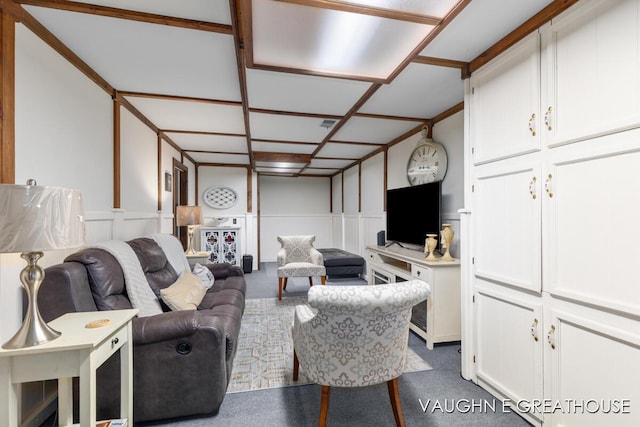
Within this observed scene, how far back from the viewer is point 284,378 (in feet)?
6.95

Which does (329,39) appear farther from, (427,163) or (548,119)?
(427,163)

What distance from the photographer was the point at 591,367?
1.33 m

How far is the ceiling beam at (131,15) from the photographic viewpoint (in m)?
1.47

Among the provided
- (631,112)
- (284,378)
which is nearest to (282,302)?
(284,378)

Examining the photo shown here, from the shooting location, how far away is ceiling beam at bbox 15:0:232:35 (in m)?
1.47

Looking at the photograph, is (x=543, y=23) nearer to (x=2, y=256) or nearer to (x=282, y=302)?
(x=2, y=256)

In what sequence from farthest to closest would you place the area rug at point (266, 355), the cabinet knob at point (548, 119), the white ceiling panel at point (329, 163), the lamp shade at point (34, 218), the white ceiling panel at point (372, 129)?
the white ceiling panel at point (329, 163) < the white ceiling panel at point (372, 129) < the area rug at point (266, 355) < the cabinet knob at point (548, 119) < the lamp shade at point (34, 218)

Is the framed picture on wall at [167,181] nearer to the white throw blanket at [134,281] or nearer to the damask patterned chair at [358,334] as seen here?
the white throw blanket at [134,281]

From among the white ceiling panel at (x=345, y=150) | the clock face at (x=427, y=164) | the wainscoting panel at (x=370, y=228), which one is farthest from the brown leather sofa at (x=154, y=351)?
the wainscoting panel at (x=370, y=228)

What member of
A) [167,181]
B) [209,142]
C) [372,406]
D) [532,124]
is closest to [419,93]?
→ [532,124]

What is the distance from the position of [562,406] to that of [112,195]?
3.56m

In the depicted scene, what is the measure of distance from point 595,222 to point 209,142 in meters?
4.37

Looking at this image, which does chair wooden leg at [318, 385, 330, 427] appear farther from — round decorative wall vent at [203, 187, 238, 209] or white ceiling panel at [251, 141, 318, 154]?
round decorative wall vent at [203, 187, 238, 209]

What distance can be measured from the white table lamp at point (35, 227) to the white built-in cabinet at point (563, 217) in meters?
2.32
